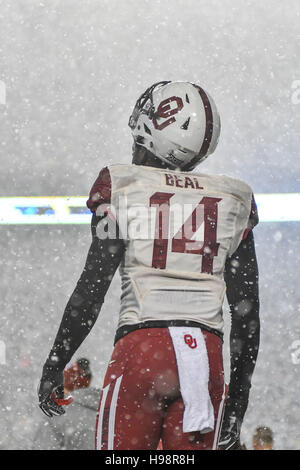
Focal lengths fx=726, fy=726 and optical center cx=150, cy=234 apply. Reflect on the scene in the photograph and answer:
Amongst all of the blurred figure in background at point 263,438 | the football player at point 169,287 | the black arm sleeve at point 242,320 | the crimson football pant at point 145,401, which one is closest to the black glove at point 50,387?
the football player at point 169,287

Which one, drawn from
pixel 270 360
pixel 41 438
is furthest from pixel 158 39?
pixel 41 438

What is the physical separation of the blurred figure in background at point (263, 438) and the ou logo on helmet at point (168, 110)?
2609mm

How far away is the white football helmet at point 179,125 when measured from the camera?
1.75m

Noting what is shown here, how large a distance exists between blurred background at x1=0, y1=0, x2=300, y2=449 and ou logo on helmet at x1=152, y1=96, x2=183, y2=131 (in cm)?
286

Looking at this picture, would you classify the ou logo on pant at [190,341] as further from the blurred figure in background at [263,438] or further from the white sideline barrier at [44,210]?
the white sideline barrier at [44,210]

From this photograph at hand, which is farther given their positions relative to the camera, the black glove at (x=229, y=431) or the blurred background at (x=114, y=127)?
the blurred background at (x=114, y=127)

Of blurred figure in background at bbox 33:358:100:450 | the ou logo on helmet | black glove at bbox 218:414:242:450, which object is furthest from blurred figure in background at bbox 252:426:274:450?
the ou logo on helmet

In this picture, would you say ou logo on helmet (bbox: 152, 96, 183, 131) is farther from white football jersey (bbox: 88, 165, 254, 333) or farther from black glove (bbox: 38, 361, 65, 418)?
black glove (bbox: 38, 361, 65, 418)

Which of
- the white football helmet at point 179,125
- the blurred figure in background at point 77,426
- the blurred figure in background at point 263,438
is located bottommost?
A: the blurred figure in background at point 263,438

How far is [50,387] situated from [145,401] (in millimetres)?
264

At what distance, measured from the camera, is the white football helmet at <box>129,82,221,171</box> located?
5.74 ft

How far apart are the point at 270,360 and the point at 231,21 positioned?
2.29 metres

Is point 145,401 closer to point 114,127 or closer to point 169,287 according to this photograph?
point 169,287

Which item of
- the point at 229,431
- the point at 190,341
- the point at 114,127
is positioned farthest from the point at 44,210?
the point at 190,341
